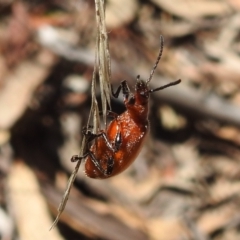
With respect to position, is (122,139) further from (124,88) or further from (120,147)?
(124,88)

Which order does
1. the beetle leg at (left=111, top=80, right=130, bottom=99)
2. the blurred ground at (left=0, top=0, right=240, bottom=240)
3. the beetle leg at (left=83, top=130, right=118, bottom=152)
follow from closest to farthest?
the beetle leg at (left=83, top=130, right=118, bottom=152) → the beetle leg at (left=111, top=80, right=130, bottom=99) → the blurred ground at (left=0, top=0, right=240, bottom=240)

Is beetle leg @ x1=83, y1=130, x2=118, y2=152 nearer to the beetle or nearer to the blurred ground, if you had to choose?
the beetle

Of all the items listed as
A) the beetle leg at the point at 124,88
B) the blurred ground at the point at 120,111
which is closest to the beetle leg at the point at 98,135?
the beetle leg at the point at 124,88

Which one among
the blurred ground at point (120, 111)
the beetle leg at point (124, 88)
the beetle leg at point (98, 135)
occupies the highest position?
the blurred ground at point (120, 111)

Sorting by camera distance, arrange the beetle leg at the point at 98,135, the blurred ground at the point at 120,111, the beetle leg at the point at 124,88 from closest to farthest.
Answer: the beetle leg at the point at 98,135
the beetle leg at the point at 124,88
the blurred ground at the point at 120,111

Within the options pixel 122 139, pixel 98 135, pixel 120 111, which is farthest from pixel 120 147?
pixel 120 111

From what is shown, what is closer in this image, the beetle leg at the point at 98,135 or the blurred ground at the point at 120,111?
the beetle leg at the point at 98,135

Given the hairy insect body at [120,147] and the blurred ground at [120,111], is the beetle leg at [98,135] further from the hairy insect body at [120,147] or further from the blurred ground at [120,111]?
the blurred ground at [120,111]

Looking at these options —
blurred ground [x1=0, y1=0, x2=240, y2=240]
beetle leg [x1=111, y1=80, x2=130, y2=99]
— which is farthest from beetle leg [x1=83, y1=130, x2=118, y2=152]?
blurred ground [x1=0, y1=0, x2=240, y2=240]
